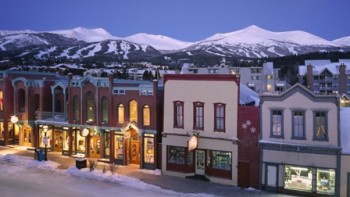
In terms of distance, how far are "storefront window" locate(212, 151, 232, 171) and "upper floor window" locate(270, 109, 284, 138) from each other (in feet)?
12.7

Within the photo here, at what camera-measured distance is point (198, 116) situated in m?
30.2

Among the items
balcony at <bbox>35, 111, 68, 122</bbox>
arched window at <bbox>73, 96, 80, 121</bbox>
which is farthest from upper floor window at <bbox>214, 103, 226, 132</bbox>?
balcony at <bbox>35, 111, 68, 122</bbox>

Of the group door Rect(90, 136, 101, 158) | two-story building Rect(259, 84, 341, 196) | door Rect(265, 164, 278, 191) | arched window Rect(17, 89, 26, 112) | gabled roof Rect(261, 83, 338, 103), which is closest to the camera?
two-story building Rect(259, 84, 341, 196)

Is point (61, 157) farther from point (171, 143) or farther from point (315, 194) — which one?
point (315, 194)

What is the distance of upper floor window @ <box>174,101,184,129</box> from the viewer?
3095 centimetres

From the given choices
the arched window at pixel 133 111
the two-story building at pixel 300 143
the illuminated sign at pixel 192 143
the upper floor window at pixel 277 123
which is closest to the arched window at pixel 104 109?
the arched window at pixel 133 111

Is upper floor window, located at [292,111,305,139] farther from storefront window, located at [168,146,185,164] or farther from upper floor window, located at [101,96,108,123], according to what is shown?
upper floor window, located at [101,96,108,123]

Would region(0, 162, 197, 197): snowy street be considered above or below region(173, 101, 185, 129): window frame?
below

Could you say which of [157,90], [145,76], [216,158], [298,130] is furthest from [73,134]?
[145,76]

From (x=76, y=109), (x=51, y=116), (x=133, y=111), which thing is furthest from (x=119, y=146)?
(x=51, y=116)

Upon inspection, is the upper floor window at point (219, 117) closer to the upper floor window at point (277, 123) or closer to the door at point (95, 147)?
the upper floor window at point (277, 123)

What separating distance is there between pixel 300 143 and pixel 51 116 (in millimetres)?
25928

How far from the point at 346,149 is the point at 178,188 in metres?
11.3

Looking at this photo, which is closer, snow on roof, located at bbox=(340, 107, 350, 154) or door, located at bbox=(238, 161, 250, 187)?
snow on roof, located at bbox=(340, 107, 350, 154)
